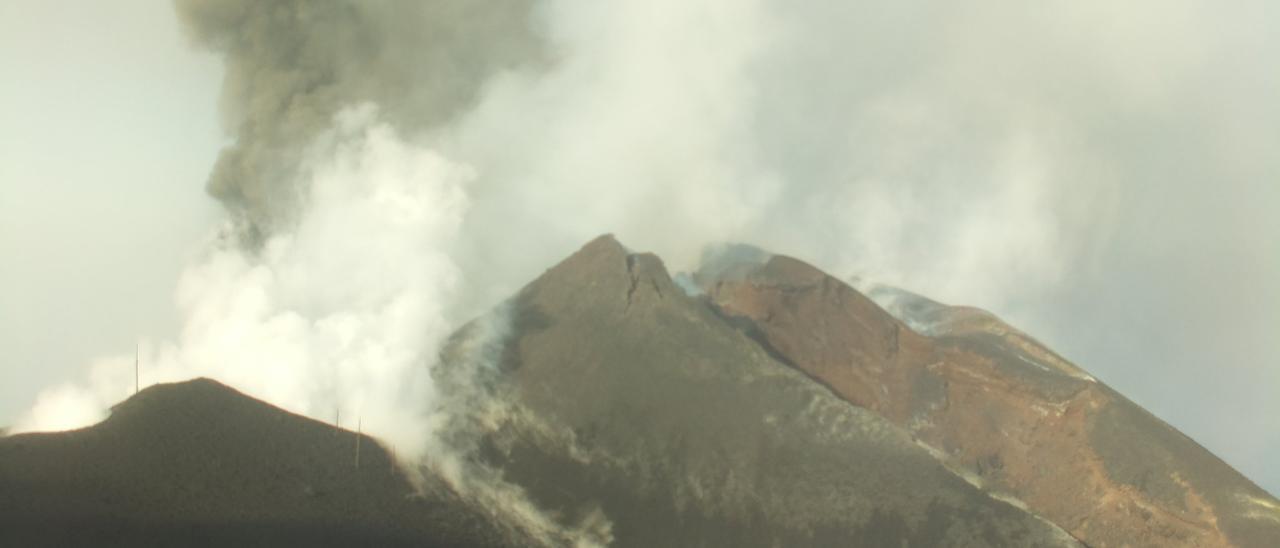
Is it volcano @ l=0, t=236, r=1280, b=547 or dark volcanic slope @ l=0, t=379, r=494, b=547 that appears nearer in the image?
dark volcanic slope @ l=0, t=379, r=494, b=547

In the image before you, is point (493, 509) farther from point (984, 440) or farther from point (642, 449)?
point (984, 440)

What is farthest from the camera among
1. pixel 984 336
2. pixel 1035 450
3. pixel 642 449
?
pixel 984 336

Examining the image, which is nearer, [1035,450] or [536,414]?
[536,414]

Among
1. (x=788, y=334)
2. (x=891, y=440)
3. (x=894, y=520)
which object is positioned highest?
(x=788, y=334)

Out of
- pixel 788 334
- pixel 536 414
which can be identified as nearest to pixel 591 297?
pixel 536 414

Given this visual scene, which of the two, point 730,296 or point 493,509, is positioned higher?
point 730,296

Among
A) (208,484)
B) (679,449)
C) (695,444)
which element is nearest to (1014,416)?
(695,444)

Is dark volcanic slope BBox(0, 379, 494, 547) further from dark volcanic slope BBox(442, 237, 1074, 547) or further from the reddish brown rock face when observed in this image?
the reddish brown rock face

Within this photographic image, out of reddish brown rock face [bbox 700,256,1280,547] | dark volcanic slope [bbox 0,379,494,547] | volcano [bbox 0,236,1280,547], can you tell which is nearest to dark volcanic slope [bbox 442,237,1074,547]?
volcano [bbox 0,236,1280,547]
